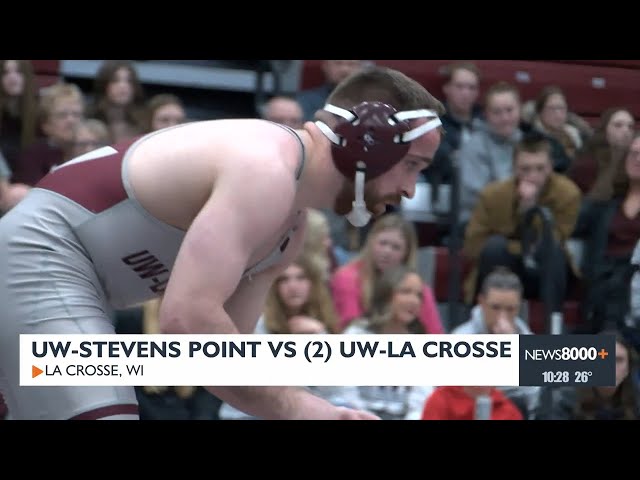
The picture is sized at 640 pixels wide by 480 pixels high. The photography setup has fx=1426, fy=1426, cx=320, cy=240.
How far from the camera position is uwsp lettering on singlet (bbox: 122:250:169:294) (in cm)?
332

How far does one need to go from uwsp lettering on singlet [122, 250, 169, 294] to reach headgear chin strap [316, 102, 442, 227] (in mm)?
468

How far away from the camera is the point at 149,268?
336cm

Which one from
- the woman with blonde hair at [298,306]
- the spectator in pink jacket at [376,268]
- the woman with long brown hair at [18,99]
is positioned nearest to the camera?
the woman with blonde hair at [298,306]

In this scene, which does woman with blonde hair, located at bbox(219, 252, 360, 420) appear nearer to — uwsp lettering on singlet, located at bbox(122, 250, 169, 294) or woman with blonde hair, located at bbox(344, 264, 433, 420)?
woman with blonde hair, located at bbox(344, 264, 433, 420)

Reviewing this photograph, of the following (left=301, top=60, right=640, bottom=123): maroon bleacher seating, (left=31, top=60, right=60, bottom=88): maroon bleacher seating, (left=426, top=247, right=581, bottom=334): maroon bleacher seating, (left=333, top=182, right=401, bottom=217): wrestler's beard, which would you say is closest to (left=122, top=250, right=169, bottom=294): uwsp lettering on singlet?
(left=333, top=182, right=401, bottom=217): wrestler's beard

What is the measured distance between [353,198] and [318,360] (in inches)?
28.9

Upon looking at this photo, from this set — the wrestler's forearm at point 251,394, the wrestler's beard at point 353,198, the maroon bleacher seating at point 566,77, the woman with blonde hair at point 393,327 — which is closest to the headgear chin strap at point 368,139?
the wrestler's beard at point 353,198

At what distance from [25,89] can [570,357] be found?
2.48 metres

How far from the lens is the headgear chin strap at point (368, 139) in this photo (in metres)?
3.31

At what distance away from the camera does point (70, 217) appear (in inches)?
129

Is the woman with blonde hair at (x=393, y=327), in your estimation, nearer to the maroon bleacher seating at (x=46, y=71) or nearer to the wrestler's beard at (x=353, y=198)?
the wrestler's beard at (x=353, y=198)

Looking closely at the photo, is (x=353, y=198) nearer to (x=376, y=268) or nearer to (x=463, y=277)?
(x=376, y=268)

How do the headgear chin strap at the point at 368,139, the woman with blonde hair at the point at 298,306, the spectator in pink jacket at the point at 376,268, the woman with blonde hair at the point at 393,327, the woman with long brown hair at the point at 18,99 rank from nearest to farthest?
the headgear chin strap at the point at 368,139, the woman with blonde hair at the point at 393,327, the woman with blonde hair at the point at 298,306, the spectator in pink jacket at the point at 376,268, the woman with long brown hair at the point at 18,99

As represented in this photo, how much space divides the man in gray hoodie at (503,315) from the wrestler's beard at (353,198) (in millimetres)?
1144
